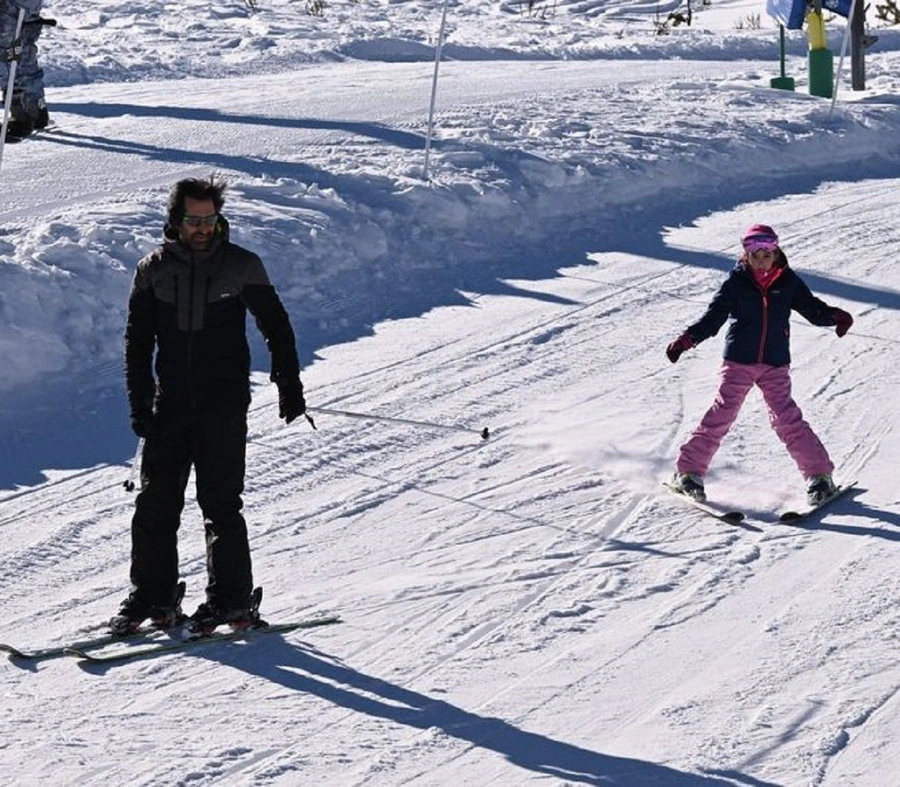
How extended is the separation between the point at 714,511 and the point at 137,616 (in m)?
2.58

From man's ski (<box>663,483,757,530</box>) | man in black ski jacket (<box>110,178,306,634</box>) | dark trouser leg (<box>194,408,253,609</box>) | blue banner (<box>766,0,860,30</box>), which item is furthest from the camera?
blue banner (<box>766,0,860,30</box>)

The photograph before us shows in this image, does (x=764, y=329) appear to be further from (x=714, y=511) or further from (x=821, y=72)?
(x=821, y=72)

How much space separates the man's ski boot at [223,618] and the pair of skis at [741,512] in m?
2.20

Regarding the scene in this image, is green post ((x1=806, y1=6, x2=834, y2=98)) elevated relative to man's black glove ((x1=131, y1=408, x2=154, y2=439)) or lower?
elevated

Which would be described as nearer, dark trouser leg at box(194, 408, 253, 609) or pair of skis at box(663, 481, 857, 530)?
dark trouser leg at box(194, 408, 253, 609)

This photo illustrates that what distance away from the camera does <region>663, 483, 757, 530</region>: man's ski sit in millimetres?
7770

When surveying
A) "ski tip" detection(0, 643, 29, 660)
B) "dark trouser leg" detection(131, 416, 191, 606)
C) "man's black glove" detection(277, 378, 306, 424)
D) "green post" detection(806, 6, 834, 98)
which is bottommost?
"ski tip" detection(0, 643, 29, 660)

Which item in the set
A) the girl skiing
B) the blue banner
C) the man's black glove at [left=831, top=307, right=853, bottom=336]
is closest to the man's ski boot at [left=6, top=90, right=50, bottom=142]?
the blue banner

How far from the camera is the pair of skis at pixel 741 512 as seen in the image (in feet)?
25.5

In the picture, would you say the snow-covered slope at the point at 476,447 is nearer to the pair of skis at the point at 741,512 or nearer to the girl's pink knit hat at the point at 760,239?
the pair of skis at the point at 741,512

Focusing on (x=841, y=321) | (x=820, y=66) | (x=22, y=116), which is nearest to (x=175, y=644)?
(x=841, y=321)

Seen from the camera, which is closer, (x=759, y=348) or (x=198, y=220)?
(x=198, y=220)

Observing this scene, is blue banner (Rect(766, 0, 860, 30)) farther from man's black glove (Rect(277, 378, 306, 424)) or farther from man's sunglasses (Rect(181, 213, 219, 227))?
man's sunglasses (Rect(181, 213, 219, 227))

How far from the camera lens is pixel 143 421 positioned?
6.34 metres
